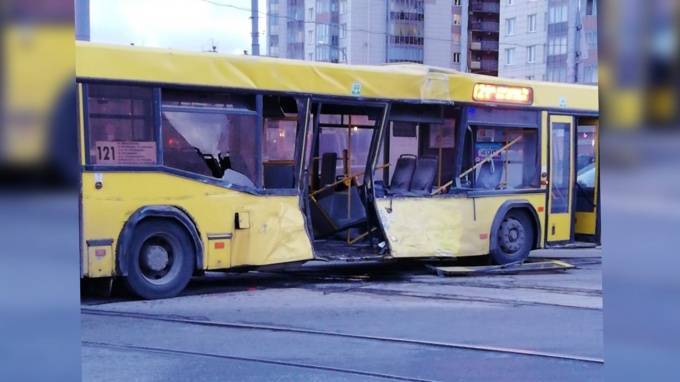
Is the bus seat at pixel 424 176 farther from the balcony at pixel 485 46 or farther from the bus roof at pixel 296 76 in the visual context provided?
the balcony at pixel 485 46

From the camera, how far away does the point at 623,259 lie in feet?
10.5

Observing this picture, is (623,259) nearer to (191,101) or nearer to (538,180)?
(191,101)

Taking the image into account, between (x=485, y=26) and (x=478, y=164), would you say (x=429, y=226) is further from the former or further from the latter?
(x=485, y=26)

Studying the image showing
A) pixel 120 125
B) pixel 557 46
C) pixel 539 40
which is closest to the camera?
pixel 120 125

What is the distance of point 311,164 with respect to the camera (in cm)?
1171

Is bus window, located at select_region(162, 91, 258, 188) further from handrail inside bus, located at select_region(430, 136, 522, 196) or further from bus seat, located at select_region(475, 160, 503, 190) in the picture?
bus seat, located at select_region(475, 160, 503, 190)

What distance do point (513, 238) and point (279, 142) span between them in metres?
4.23

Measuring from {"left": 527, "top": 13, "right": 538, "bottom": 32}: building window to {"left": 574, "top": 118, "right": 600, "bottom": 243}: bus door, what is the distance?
59.8 ft

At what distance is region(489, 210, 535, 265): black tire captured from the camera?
1209 cm

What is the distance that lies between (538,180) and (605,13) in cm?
957

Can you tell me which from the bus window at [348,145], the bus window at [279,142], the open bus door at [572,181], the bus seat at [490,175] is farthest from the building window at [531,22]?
the bus window at [279,142]

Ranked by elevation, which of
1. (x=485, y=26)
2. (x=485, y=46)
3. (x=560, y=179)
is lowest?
(x=560, y=179)

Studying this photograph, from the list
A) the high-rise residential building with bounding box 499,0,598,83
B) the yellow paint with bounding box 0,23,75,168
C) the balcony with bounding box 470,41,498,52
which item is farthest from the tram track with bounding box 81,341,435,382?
the balcony with bounding box 470,41,498,52

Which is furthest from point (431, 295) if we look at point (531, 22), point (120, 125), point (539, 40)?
point (531, 22)
